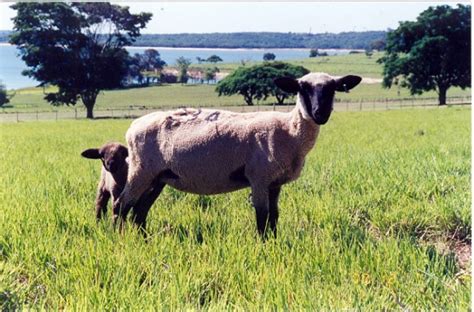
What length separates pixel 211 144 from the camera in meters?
5.25

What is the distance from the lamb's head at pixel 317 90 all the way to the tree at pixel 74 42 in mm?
2232

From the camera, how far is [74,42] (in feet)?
25.4

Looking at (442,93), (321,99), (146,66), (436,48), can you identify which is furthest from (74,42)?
(442,93)

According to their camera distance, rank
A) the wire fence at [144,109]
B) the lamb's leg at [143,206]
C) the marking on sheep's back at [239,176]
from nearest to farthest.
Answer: the marking on sheep's back at [239,176] < the lamb's leg at [143,206] < the wire fence at [144,109]

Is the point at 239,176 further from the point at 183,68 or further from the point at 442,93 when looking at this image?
the point at 442,93

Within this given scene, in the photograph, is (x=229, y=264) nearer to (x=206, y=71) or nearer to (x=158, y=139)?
(x=158, y=139)

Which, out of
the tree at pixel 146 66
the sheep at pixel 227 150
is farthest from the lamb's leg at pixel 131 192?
the tree at pixel 146 66

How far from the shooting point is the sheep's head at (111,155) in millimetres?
6020

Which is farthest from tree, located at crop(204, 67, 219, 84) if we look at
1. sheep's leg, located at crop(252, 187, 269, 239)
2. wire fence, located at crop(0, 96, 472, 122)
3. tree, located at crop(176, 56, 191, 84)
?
sheep's leg, located at crop(252, 187, 269, 239)

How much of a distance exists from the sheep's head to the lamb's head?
7.15 ft

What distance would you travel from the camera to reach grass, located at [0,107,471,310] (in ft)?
12.8

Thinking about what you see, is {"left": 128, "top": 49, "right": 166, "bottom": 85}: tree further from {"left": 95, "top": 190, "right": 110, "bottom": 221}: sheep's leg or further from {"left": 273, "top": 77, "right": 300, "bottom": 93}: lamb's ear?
{"left": 273, "top": 77, "right": 300, "bottom": 93}: lamb's ear

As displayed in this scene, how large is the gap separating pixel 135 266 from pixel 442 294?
2.34 metres

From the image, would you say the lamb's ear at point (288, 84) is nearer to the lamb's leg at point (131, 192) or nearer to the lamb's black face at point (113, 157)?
the lamb's leg at point (131, 192)
